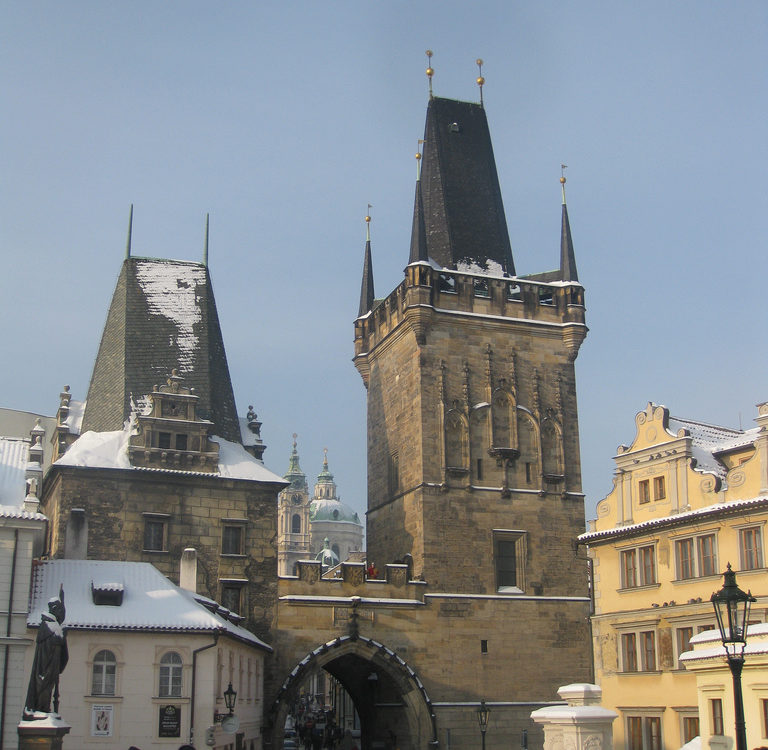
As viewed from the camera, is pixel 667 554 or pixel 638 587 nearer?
pixel 667 554

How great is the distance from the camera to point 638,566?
32.1 meters

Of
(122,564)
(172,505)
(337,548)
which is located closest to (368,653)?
(172,505)

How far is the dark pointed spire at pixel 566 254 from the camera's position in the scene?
42781 mm

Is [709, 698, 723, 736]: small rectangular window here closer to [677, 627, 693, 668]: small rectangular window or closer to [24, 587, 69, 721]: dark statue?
[677, 627, 693, 668]: small rectangular window

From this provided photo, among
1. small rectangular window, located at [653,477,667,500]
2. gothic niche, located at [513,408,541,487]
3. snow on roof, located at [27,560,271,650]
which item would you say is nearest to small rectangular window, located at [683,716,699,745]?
small rectangular window, located at [653,477,667,500]

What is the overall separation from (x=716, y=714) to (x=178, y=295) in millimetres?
24254

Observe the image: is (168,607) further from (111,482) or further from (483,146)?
(483,146)

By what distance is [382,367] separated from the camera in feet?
143

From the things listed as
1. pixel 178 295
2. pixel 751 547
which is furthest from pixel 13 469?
pixel 751 547

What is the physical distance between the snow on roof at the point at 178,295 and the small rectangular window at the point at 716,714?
21.3 m

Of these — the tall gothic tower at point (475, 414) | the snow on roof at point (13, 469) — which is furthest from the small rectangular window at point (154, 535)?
the tall gothic tower at point (475, 414)

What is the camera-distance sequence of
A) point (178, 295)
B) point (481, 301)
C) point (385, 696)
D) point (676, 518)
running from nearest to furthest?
1. point (676, 518)
2. point (385, 696)
3. point (178, 295)
4. point (481, 301)

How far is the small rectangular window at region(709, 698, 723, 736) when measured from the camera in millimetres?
21984

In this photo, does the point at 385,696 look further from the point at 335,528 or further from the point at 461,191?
the point at 335,528
